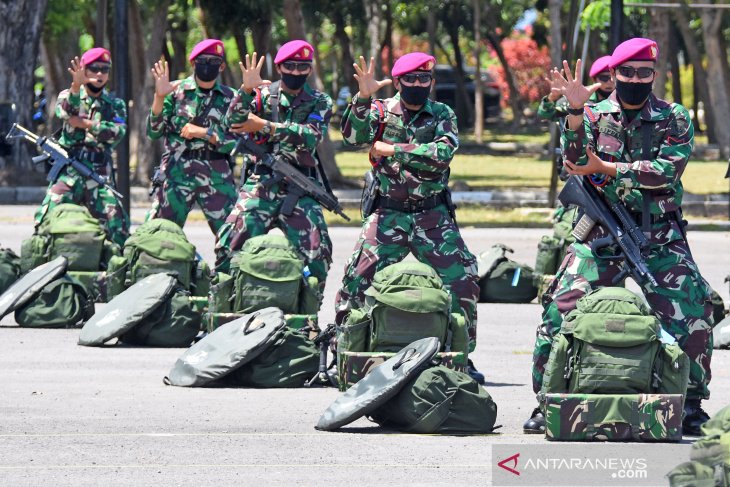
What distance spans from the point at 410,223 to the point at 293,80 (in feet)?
5.85

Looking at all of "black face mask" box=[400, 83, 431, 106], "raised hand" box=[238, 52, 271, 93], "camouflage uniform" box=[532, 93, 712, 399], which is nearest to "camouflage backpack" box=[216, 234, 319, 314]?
"raised hand" box=[238, 52, 271, 93]

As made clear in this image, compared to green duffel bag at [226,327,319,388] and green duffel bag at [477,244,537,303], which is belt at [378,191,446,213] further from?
green duffel bag at [477,244,537,303]

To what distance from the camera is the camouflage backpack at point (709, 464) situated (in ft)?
20.1

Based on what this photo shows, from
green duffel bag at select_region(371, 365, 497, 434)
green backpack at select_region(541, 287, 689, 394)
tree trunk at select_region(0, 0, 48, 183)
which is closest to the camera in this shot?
green backpack at select_region(541, 287, 689, 394)

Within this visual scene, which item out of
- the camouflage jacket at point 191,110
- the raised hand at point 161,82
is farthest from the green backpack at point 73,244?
the raised hand at point 161,82

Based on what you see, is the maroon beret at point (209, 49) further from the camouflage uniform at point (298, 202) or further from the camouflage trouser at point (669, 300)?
the camouflage trouser at point (669, 300)

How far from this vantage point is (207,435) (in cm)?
812

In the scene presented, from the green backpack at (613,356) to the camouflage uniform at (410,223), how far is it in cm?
174

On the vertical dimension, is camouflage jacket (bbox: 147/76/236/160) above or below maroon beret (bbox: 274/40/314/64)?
below

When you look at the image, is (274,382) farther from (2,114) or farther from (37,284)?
(2,114)

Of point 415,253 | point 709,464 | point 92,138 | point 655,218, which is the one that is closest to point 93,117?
point 92,138

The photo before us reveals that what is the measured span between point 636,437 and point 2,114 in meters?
8.64

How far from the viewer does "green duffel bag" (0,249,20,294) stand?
42.1 ft

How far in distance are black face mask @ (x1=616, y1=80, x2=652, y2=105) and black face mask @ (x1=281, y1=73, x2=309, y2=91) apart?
314 centimetres
